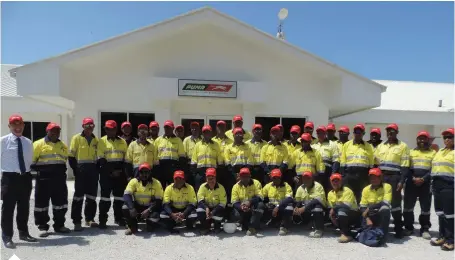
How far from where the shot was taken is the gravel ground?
4.93 m

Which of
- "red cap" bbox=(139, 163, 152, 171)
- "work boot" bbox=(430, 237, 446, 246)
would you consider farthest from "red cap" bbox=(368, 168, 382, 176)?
"red cap" bbox=(139, 163, 152, 171)

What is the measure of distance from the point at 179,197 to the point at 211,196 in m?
0.58

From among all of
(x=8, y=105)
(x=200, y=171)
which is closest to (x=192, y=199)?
(x=200, y=171)

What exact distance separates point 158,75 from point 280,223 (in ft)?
20.1

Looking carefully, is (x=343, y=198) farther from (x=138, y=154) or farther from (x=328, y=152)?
(x=138, y=154)

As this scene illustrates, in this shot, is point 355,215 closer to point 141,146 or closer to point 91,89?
point 141,146

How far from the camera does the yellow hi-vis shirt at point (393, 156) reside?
5.90 m

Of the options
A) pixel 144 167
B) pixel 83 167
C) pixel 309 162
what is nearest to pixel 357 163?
pixel 309 162

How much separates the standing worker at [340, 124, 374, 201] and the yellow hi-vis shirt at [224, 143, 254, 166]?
5.86 feet

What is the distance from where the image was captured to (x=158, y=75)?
10.4 m

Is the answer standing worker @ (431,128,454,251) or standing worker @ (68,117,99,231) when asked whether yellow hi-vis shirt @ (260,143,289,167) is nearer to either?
standing worker @ (431,128,454,251)

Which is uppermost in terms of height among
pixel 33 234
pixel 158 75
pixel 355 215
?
pixel 158 75

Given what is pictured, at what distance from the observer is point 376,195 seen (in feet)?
19.0

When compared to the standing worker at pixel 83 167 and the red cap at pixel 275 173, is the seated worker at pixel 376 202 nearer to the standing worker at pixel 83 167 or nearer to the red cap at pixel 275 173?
the red cap at pixel 275 173
